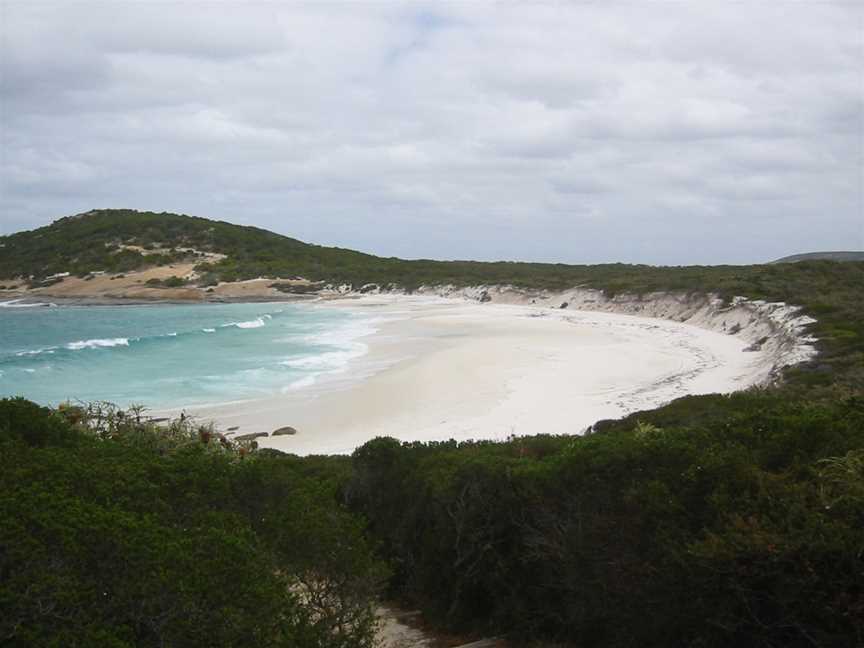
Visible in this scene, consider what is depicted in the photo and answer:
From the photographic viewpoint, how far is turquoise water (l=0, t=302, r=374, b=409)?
88.5 ft

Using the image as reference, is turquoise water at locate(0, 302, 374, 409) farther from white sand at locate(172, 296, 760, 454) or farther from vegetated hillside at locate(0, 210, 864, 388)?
vegetated hillside at locate(0, 210, 864, 388)

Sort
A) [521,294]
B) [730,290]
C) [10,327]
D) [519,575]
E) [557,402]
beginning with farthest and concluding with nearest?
[521,294], [10,327], [730,290], [557,402], [519,575]

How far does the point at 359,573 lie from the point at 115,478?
1824 mm

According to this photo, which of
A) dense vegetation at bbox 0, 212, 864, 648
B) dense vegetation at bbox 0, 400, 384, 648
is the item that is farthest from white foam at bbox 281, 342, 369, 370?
dense vegetation at bbox 0, 400, 384, 648

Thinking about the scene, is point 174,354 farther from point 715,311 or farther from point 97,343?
point 715,311

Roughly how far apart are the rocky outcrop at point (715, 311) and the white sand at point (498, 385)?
2.90 ft

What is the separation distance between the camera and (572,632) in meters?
6.45

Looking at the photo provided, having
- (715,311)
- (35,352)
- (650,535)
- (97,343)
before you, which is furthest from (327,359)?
(650,535)

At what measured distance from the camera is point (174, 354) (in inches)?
1465

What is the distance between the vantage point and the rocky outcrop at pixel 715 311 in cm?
2361

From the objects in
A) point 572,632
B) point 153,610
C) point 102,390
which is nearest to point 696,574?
point 572,632

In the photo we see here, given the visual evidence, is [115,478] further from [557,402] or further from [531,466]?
[557,402]

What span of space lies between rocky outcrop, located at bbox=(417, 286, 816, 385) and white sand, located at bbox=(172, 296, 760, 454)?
884 mm

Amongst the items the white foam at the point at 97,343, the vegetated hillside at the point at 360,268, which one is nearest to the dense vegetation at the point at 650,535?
the vegetated hillside at the point at 360,268
